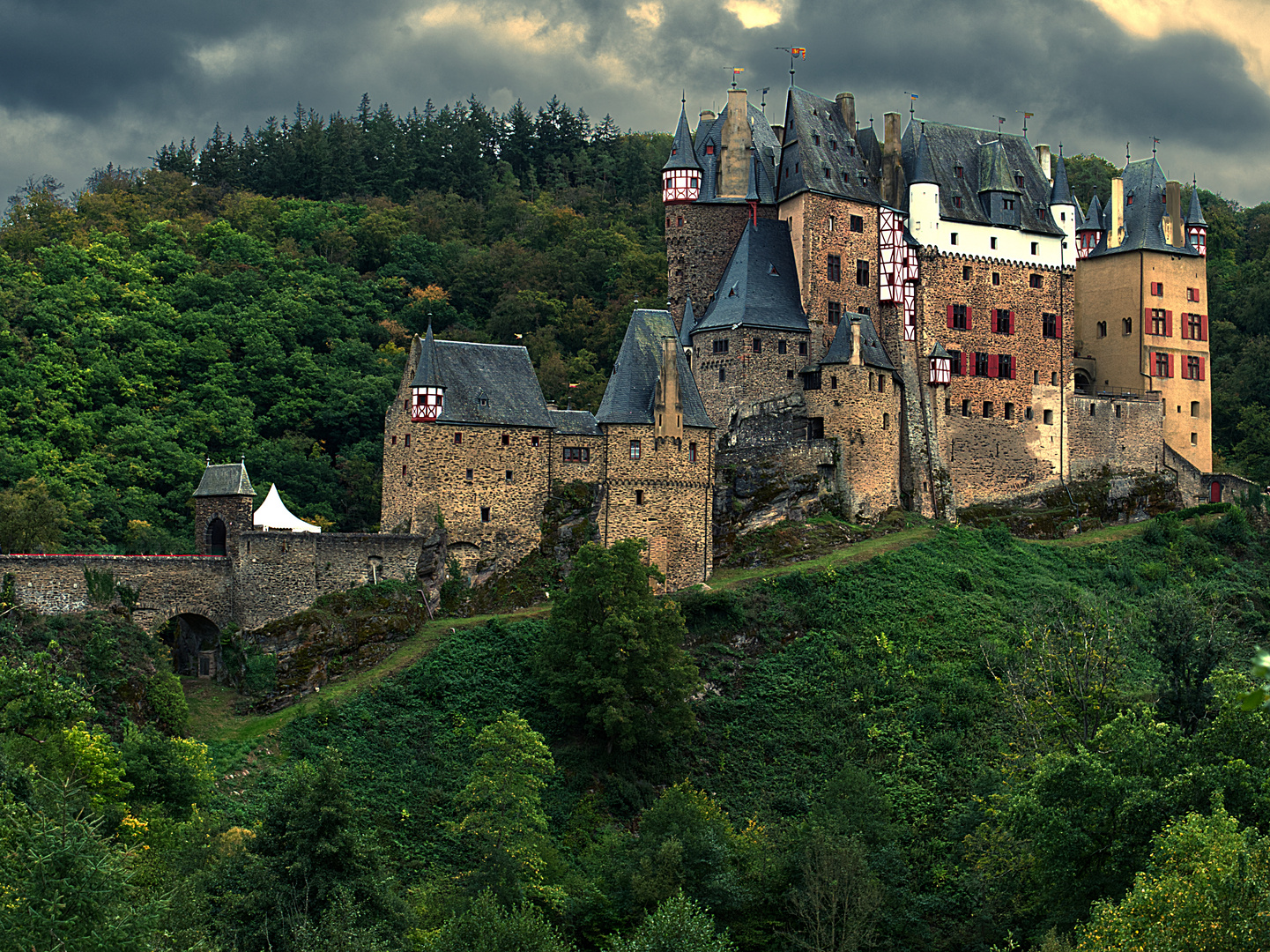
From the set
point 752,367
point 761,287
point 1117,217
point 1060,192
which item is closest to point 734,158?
point 761,287

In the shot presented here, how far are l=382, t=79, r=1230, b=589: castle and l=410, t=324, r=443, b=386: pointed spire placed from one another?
0.23ft

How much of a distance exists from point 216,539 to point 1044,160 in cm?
4319

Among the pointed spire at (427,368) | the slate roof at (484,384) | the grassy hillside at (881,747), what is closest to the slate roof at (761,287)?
the grassy hillside at (881,747)

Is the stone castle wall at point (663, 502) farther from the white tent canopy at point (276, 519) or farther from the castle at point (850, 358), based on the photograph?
the white tent canopy at point (276, 519)

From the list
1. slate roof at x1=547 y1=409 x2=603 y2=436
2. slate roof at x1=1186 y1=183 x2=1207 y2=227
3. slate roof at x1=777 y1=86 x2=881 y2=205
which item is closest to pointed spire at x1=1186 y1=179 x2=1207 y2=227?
slate roof at x1=1186 y1=183 x2=1207 y2=227

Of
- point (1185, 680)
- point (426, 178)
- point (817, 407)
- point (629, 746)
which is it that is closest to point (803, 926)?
point (629, 746)

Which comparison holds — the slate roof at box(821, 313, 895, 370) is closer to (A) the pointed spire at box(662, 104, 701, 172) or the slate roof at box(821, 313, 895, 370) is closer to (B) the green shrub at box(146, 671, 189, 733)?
(A) the pointed spire at box(662, 104, 701, 172)

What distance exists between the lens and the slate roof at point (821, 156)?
6719cm

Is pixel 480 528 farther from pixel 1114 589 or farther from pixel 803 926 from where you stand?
pixel 1114 589

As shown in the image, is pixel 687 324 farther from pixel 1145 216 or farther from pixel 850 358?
pixel 1145 216

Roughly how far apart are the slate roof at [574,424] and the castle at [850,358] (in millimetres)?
101

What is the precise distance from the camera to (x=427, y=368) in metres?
56.5

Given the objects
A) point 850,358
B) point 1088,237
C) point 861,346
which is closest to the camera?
point 850,358

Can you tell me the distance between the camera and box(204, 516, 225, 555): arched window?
179 ft
